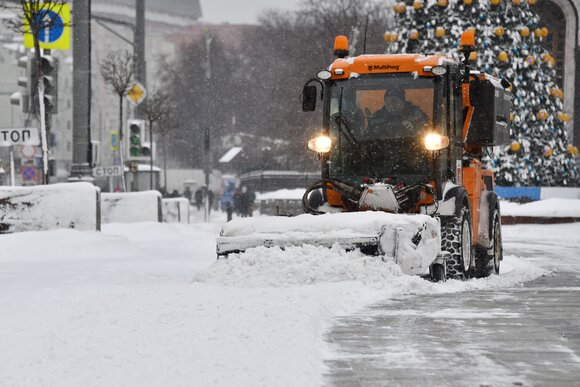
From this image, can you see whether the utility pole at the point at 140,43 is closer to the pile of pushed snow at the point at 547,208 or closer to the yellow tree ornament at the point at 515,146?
the yellow tree ornament at the point at 515,146

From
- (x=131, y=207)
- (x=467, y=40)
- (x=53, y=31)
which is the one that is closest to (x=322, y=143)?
(x=467, y=40)

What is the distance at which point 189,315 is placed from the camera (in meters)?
7.78

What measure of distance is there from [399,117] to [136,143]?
1408 centimetres

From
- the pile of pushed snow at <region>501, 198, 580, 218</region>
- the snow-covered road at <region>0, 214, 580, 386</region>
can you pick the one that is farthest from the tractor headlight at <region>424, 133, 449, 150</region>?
the pile of pushed snow at <region>501, 198, 580, 218</region>

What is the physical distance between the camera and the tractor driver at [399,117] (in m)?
12.1

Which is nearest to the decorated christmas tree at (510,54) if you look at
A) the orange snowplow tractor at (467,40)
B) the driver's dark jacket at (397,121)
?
the orange snowplow tractor at (467,40)

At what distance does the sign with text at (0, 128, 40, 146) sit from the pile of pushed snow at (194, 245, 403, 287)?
8279mm

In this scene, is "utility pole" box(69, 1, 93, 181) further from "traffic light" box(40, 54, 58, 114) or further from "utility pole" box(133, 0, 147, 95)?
"utility pole" box(133, 0, 147, 95)

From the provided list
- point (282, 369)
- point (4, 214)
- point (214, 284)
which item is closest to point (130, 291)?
point (214, 284)

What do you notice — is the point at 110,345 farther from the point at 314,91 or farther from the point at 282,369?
the point at 314,91

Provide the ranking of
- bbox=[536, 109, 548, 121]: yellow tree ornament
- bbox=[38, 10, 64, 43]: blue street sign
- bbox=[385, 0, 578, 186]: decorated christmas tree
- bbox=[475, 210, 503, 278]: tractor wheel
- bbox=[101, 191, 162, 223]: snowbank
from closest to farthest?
bbox=[475, 210, 503, 278]: tractor wheel < bbox=[38, 10, 64, 43]: blue street sign < bbox=[101, 191, 162, 223]: snowbank < bbox=[385, 0, 578, 186]: decorated christmas tree < bbox=[536, 109, 548, 121]: yellow tree ornament

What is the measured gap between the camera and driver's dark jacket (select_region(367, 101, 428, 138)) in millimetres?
12102

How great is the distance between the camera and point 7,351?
6.32 meters

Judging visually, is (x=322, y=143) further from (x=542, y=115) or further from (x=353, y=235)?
(x=542, y=115)
